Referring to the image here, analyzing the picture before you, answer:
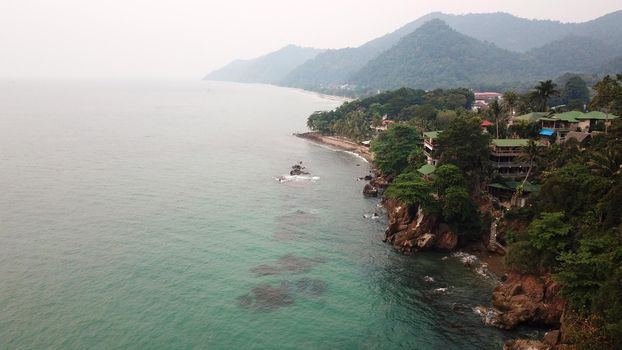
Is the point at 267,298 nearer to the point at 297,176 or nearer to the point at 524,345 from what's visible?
the point at 524,345

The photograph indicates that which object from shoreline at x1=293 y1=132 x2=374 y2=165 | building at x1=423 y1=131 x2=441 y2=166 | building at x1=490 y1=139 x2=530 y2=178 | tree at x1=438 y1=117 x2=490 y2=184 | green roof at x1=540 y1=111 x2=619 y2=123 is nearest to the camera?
tree at x1=438 y1=117 x2=490 y2=184

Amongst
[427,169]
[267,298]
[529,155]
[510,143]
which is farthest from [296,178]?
[267,298]

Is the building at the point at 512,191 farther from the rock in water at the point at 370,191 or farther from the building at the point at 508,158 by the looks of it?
the rock in water at the point at 370,191

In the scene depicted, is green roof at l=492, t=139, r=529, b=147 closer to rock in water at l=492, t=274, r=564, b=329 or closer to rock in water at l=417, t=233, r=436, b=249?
rock in water at l=417, t=233, r=436, b=249

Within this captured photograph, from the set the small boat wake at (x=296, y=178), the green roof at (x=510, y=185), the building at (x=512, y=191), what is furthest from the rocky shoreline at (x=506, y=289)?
the small boat wake at (x=296, y=178)

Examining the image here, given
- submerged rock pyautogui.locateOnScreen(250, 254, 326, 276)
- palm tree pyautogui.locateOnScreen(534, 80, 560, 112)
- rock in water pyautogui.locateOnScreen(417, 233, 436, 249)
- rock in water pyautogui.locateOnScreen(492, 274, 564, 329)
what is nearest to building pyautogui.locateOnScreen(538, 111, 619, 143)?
palm tree pyautogui.locateOnScreen(534, 80, 560, 112)

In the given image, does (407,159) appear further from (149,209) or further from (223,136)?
(223,136)
